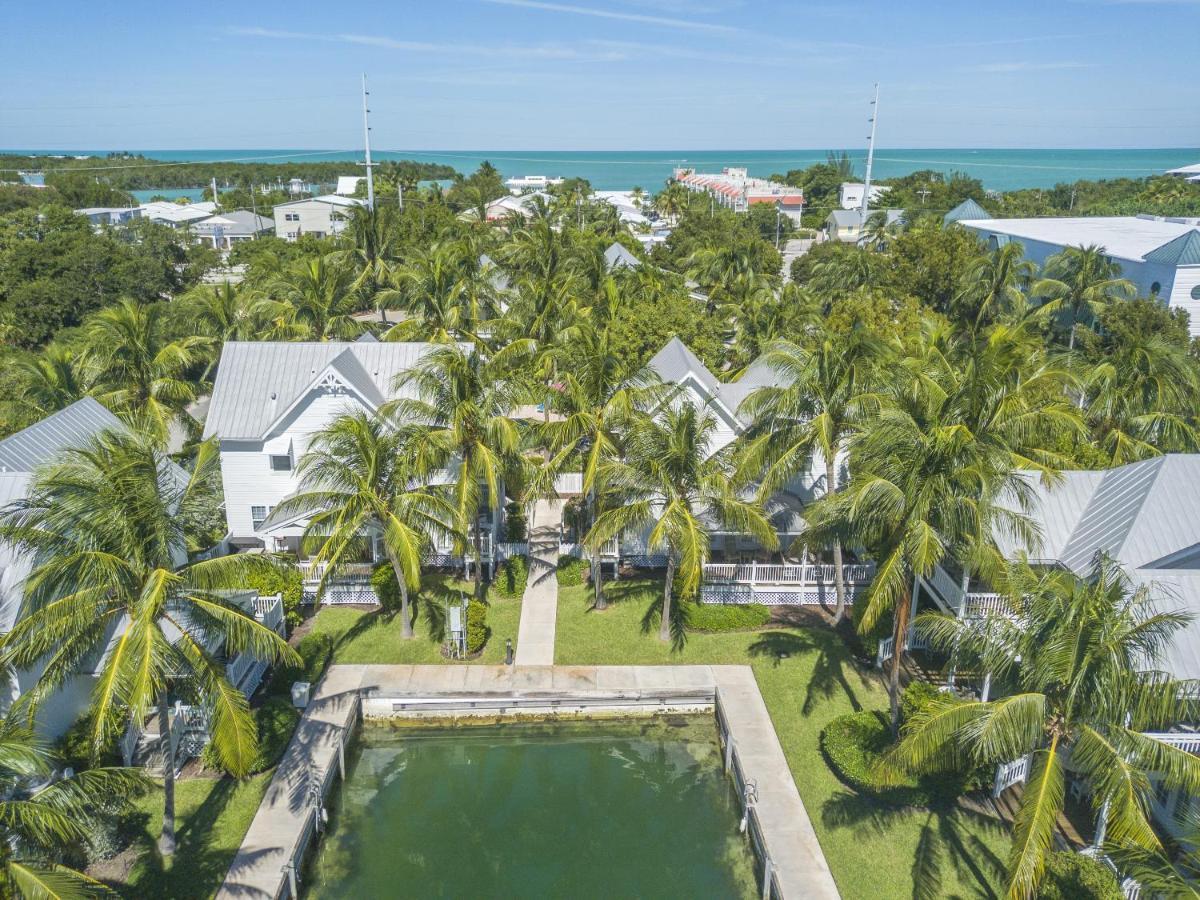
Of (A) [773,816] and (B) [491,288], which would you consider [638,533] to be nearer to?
(A) [773,816]

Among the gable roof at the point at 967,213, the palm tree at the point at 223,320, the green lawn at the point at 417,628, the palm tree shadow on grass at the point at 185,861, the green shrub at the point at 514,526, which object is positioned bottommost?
the green lawn at the point at 417,628

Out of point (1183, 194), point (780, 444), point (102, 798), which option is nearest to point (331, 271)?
point (780, 444)

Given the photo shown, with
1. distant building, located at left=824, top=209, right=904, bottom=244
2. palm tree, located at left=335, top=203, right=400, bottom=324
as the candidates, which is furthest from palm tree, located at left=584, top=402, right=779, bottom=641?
distant building, located at left=824, top=209, right=904, bottom=244

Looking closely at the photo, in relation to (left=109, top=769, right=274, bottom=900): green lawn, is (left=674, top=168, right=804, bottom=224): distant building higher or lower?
higher

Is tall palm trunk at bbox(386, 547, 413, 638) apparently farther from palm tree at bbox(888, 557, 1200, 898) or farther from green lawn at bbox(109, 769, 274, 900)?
palm tree at bbox(888, 557, 1200, 898)

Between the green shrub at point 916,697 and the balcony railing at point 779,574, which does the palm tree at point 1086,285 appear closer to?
the balcony railing at point 779,574

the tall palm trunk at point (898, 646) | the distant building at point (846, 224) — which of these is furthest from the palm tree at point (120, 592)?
the distant building at point (846, 224)
